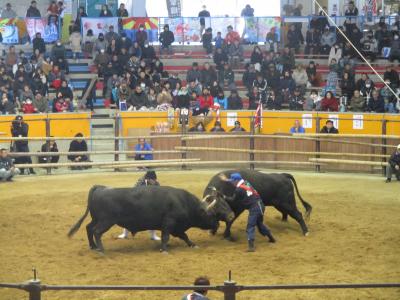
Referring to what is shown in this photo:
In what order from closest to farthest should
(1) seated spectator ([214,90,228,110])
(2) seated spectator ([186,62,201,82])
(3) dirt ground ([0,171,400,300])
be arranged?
(3) dirt ground ([0,171,400,300]), (1) seated spectator ([214,90,228,110]), (2) seated spectator ([186,62,201,82])

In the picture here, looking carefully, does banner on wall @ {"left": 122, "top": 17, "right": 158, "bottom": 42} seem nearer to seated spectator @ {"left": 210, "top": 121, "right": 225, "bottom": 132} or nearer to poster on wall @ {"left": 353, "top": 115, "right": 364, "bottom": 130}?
seated spectator @ {"left": 210, "top": 121, "right": 225, "bottom": 132}

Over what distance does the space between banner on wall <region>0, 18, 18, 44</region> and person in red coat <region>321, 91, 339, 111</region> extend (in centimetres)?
1340

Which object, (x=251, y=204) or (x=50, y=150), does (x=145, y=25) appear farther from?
(x=251, y=204)

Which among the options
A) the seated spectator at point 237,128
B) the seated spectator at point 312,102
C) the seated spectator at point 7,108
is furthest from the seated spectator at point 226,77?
the seated spectator at point 7,108

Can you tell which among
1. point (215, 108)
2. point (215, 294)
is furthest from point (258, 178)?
point (215, 108)

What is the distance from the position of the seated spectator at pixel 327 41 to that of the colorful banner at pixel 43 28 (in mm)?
10645

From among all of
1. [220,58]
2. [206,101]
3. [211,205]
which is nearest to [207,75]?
[220,58]

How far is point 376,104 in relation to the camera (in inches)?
1049

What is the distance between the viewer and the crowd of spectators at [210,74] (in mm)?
27750

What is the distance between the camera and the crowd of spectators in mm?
27750

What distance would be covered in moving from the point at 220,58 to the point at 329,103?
265 inches

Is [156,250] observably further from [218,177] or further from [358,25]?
[358,25]

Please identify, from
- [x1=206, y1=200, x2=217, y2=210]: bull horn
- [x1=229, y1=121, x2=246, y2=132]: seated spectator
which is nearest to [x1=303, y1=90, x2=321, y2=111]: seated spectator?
[x1=229, y1=121, x2=246, y2=132]: seated spectator

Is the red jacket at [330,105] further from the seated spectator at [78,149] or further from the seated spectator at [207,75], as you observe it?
the seated spectator at [78,149]
